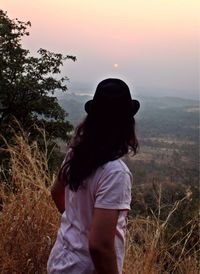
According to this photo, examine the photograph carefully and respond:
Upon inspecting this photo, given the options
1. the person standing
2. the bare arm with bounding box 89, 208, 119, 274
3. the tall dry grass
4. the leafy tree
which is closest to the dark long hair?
the person standing

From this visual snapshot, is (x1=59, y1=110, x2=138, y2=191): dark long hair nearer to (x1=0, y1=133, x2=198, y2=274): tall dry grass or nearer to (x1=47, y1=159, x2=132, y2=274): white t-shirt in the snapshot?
(x1=47, y1=159, x2=132, y2=274): white t-shirt

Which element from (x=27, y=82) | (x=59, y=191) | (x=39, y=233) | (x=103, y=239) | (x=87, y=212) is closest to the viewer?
(x=103, y=239)

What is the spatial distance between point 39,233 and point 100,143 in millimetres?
1296

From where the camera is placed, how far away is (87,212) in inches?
52.9

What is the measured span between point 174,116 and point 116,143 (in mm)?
53132

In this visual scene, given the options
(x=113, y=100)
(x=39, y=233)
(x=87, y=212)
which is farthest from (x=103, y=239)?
(x=39, y=233)

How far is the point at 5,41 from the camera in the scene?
1484 centimetres

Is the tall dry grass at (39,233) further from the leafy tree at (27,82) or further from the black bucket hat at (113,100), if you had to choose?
the leafy tree at (27,82)

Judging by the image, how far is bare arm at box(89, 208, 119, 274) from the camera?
1.23m

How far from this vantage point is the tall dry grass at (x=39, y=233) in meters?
2.36

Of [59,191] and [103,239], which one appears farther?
[59,191]

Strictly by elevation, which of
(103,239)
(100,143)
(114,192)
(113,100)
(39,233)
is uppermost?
(113,100)

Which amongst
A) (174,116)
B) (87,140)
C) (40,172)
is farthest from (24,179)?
(174,116)

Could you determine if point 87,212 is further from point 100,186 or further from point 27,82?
point 27,82
